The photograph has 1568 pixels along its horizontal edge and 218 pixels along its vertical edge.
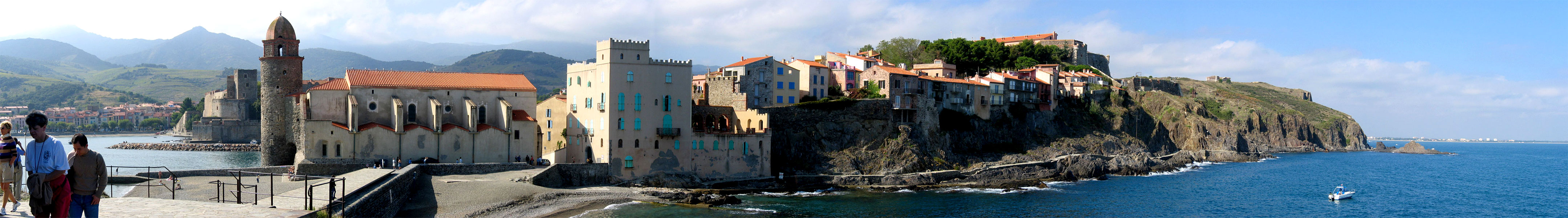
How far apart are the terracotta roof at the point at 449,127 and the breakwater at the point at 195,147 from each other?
69723 millimetres

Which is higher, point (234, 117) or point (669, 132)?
point (669, 132)

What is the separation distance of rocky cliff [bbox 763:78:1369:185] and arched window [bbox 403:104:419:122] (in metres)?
20.5

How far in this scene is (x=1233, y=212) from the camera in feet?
165

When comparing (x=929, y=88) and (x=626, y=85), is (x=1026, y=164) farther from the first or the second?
(x=626, y=85)

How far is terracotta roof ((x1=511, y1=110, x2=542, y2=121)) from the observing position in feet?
168

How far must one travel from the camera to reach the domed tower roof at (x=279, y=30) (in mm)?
51312

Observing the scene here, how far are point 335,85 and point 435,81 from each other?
5.01 m

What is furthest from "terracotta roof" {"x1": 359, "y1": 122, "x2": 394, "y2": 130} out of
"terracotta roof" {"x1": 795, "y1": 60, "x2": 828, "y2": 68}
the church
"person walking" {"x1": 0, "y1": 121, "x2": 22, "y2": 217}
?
"person walking" {"x1": 0, "y1": 121, "x2": 22, "y2": 217}

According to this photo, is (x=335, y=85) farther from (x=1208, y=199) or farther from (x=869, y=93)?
(x=1208, y=199)

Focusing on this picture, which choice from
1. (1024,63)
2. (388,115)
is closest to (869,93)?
(388,115)

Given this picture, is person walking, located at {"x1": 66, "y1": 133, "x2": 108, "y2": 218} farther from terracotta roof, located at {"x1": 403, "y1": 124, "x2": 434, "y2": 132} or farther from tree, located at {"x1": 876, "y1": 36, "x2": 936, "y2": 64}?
tree, located at {"x1": 876, "y1": 36, "x2": 936, "y2": 64}

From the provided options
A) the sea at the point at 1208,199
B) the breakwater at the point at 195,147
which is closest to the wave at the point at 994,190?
the sea at the point at 1208,199

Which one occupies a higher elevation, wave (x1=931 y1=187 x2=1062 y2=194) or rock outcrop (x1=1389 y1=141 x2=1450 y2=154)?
wave (x1=931 y1=187 x2=1062 y2=194)

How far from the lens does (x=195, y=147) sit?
11075 cm
